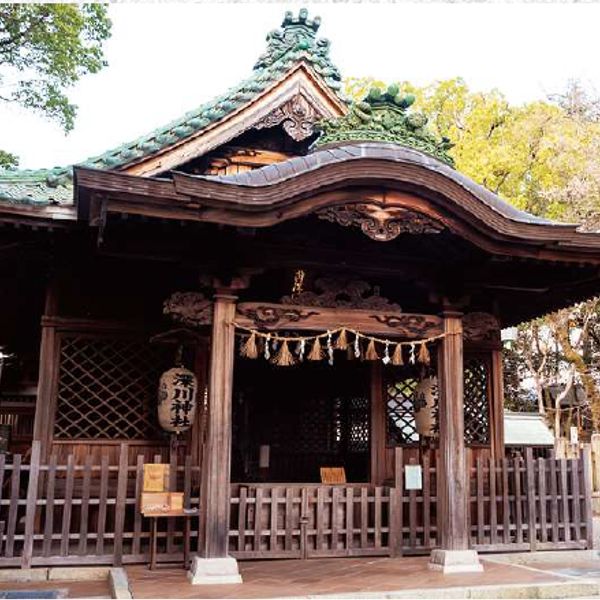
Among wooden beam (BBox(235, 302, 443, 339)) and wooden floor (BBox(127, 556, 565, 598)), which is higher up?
wooden beam (BBox(235, 302, 443, 339))

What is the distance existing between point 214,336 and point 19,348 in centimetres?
787

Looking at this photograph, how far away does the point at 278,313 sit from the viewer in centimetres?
798

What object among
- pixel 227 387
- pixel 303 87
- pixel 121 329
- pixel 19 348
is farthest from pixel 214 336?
pixel 19 348

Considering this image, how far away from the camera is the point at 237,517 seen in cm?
866

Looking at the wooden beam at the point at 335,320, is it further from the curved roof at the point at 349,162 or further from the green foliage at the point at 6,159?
the green foliage at the point at 6,159

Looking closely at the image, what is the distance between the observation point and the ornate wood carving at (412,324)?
27.5ft

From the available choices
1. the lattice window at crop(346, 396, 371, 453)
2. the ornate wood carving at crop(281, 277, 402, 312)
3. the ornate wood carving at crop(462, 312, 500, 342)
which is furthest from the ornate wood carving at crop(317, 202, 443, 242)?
the lattice window at crop(346, 396, 371, 453)

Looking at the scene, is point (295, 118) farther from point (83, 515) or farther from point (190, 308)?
point (83, 515)

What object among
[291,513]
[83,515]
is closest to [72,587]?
→ [83,515]

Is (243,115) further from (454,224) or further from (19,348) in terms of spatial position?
(19,348)

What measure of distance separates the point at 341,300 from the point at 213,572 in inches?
133

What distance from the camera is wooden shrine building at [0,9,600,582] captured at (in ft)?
24.5

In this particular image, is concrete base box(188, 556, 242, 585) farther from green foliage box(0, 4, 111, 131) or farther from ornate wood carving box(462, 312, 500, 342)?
green foliage box(0, 4, 111, 131)

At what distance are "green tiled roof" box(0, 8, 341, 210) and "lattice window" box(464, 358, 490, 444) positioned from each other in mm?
4886
